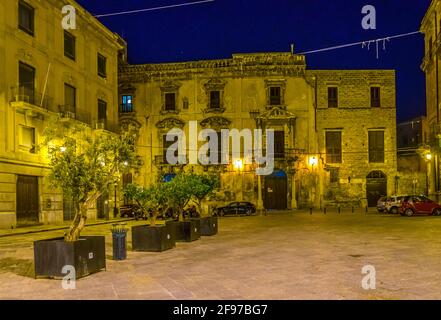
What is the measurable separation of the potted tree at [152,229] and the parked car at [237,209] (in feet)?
66.1

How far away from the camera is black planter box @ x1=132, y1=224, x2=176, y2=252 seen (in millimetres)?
13797

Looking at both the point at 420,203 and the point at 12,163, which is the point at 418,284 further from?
the point at 420,203

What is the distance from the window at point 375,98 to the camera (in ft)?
136

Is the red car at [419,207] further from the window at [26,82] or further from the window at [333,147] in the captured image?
the window at [26,82]

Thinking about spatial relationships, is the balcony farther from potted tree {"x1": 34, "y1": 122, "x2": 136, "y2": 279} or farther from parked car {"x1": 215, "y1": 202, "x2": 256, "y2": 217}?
parked car {"x1": 215, "y1": 202, "x2": 256, "y2": 217}

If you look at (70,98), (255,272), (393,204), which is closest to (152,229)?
(255,272)

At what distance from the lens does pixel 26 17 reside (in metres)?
25.2

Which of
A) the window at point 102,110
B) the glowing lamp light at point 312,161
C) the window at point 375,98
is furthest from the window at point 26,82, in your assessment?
the window at point 375,98

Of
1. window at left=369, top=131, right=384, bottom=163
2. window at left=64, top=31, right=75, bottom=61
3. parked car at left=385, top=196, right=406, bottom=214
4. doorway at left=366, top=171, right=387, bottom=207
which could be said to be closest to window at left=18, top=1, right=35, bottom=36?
window at left=64, top=31, right=75, bottom=61

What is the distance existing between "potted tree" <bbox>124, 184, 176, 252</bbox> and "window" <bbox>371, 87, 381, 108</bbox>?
29.6 meters

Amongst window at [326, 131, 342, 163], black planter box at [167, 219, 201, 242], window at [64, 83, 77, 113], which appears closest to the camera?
black planter box at [167, 219, 201, 242]

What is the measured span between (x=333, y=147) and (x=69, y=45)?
2205cm
